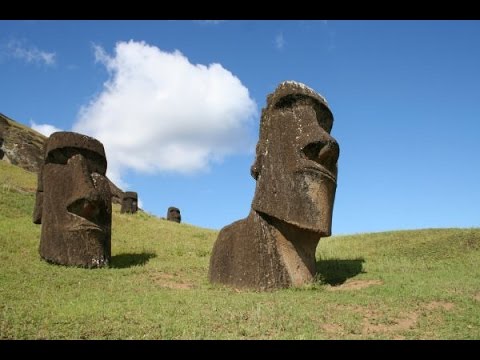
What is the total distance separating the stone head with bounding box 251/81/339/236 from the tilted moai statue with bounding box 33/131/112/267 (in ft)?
15.4

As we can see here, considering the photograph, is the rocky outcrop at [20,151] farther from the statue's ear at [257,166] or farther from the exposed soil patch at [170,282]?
the statue's ear at [257,166]

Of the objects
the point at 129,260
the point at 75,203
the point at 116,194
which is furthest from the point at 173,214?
the point at 75,203

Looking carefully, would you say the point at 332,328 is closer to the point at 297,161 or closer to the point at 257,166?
the point at 297,161

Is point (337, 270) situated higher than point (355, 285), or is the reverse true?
point (337, 270)

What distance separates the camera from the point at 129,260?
1538cm

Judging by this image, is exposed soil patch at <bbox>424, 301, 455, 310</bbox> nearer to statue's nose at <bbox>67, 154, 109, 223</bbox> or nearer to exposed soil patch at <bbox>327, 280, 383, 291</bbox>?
exposed soil patch at <bbox>327, 280, 383, 291</bbox>

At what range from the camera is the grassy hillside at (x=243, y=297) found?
7172 millimetres

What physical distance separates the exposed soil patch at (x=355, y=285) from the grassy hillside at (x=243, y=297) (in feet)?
0.09

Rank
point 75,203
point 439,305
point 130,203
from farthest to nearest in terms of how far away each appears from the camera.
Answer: point 130,203 → point 75,203 → point 439,305

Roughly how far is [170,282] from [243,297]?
126 inches

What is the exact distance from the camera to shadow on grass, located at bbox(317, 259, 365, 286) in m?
12.1
